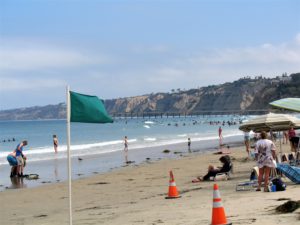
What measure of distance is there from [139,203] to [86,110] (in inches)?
189

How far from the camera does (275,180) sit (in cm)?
1134

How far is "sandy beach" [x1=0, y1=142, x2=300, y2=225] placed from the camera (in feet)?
28.6

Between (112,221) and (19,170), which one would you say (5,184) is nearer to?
(19,170)

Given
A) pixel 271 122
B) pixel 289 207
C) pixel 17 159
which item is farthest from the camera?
pixel 17 159

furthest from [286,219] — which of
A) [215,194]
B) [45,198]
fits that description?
[45,198]

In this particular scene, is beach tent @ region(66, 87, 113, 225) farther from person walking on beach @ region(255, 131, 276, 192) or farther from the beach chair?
the beach chair

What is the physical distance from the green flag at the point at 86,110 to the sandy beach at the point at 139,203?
2177mm

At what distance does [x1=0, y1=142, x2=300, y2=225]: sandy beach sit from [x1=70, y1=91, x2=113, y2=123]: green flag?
7.14 feet

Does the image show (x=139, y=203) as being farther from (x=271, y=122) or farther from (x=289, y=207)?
(x=271, y=122)

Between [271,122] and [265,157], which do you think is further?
[271,122]

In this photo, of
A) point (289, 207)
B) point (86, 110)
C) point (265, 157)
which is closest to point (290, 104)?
point (265, 157)

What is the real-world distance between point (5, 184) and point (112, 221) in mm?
11853

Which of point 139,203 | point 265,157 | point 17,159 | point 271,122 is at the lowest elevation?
point 139,203

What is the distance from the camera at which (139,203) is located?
1212 centimetres
